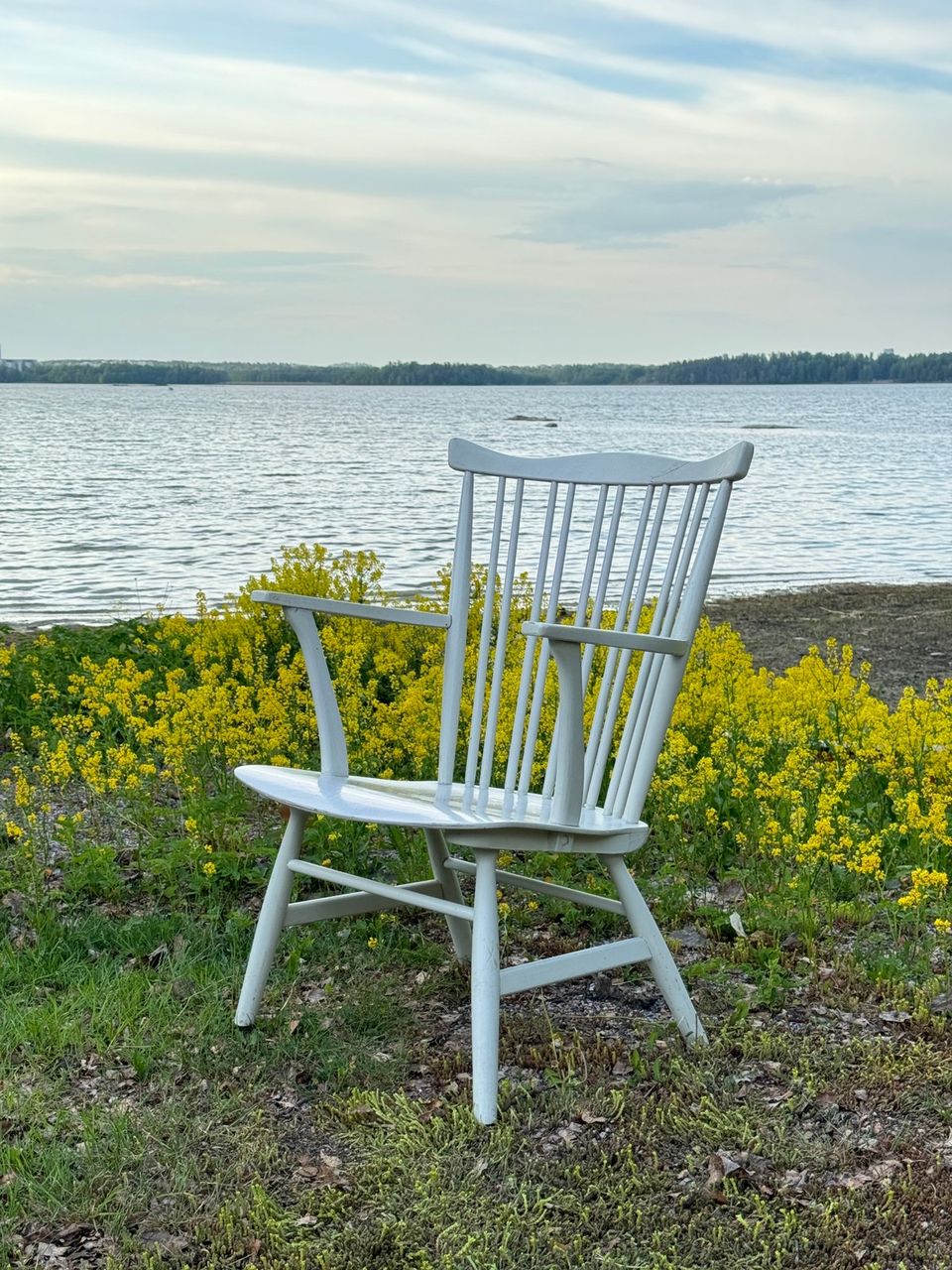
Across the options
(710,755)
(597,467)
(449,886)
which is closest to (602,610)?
(597,467)

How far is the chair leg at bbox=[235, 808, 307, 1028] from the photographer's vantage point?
346cm

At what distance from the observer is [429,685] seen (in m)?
5.66

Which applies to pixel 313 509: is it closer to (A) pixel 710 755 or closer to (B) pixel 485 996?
(A) pixel 710 755

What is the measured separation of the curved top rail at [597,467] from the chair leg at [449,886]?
105 centimetres

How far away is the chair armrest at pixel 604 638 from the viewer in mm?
2768

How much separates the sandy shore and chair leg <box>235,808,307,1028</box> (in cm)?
522

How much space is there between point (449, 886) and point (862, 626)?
7960 mm

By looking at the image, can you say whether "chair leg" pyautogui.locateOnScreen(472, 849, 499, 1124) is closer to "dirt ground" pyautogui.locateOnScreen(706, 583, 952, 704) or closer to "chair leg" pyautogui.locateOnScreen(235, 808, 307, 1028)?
"chair leg" pyautogui.locateOnScreen(235, 808, 307, 1028)

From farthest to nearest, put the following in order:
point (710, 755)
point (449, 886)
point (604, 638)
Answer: point (710, 755)
point (449, 886)
point (604, 638)

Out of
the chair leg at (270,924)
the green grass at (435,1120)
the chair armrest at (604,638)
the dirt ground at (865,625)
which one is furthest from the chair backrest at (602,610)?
the dirt ground at (865,625)

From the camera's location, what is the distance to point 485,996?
3.06 meters

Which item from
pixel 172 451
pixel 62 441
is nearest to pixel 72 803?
pixel 172 451

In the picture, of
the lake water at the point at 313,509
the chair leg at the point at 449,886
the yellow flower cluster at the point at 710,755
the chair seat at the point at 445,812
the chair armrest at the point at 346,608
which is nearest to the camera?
the chair seat at the point at 445,812

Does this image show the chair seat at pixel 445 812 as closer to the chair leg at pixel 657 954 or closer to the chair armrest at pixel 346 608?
the chair leg at pixel 657 954
